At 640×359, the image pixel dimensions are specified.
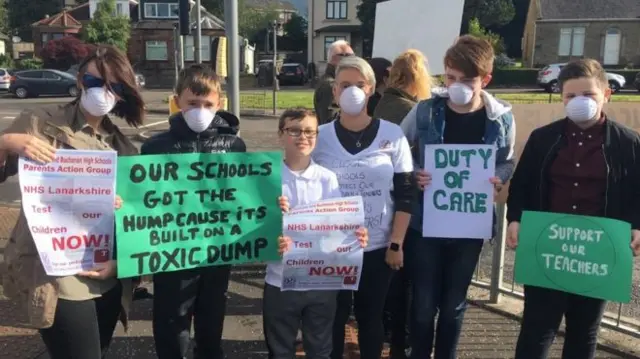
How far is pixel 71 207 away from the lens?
9.14ft

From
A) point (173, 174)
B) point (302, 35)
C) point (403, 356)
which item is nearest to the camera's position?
point (173, 174)

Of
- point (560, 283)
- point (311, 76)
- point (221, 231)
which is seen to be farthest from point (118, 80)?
point (311, 76)

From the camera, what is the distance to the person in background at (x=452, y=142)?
10.6 feet

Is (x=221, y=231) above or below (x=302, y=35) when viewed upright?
below

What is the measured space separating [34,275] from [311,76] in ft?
155

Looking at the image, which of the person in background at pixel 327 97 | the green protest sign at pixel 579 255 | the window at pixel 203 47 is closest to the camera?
the green protest sign at pixel 579 255

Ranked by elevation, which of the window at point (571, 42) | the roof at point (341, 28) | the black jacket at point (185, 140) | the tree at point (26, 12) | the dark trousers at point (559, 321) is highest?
the tree at point (26, 12)

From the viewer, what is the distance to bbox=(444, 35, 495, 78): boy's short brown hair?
10.5ft

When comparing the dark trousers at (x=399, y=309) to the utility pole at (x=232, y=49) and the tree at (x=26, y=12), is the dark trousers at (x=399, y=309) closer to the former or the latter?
the utility pole at (x=232, y=49)

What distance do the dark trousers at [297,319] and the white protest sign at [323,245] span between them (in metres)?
0.06

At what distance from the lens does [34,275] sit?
2.65m

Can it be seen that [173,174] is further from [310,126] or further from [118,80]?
[310,126]

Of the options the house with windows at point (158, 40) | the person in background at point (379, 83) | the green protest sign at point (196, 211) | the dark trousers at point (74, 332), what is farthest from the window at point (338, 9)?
the dark trousers at point (74, 332)

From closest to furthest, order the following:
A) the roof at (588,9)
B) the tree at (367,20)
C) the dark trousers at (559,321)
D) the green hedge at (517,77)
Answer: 1. the dark trousers at (559,321)
2. the green hedge at (517,77)
3. the roof at (588,9)
4. the tree at (367,20)
